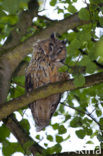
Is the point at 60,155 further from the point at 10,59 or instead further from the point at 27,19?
the point at 27,19

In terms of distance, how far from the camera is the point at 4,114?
2164mm

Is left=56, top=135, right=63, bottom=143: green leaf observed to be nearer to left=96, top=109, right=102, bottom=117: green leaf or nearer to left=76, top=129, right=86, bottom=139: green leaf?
left=76, top=129, right=86, bottom=139: green leaf

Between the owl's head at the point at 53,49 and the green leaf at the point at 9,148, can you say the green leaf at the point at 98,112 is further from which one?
the green leaf at the point at 9,148

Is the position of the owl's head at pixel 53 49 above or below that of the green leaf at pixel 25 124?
above

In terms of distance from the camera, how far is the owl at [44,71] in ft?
9.47

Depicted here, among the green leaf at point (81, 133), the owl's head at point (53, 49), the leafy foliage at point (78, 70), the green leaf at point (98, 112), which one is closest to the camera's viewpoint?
the leafy foliage at point (78, 70)

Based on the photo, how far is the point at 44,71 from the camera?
2887 mm

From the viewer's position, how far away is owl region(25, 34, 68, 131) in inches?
114

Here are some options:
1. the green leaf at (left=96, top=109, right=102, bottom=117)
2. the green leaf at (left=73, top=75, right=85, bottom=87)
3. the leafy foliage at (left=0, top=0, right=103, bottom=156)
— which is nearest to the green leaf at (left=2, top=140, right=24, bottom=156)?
the leafy foliage at (left=0, top=0, right=103, bottom=156)

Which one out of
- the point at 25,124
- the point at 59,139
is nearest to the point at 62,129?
the point at 59,139

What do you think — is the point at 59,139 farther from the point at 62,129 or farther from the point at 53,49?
the point at 53,49

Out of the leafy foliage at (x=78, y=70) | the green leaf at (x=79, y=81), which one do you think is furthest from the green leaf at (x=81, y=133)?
the green leaf at (x=79, y=81)

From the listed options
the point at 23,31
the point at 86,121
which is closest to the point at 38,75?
the point at 23,31

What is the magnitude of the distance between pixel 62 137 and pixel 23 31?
124cm
